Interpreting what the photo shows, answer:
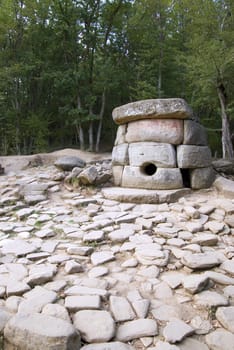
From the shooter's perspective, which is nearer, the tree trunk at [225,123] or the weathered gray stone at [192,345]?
the weathered gray stone at [192,345]

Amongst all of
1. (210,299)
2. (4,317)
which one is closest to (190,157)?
(210,299)

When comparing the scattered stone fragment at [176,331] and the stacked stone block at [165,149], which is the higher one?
the stacked stone block at [165,149]

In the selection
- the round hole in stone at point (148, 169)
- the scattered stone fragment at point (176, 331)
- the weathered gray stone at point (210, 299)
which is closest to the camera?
the scattered stone fragment at point (176, 331)

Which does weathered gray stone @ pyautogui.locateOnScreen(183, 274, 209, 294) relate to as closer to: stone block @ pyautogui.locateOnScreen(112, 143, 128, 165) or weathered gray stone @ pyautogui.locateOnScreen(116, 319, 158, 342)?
weathered gray stone @ pyautogui.locateOnScreen(116, 319, 158, 342)

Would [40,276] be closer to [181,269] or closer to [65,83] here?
[181,269]

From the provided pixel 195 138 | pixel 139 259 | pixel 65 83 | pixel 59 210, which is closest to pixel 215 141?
pixel 65 83

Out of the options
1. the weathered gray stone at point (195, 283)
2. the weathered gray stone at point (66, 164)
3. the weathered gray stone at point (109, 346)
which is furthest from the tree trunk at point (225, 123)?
the weathered gray stone at point (109, 346)

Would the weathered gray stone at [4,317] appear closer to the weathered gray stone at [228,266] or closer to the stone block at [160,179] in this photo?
the weathered gray stone at [228,266]

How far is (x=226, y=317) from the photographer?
5.62ft

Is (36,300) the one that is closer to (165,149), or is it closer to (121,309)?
(121,309)

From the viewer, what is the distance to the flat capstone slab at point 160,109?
521 cm

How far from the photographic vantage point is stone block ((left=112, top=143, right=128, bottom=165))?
18.6 ft

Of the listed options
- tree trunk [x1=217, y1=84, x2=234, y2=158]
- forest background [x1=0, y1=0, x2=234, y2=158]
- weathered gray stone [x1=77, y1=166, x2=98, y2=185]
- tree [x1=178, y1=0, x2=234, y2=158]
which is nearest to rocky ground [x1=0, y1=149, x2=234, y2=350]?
weathered gray stone [x1=77, y1=166, x2=98, y2=185]

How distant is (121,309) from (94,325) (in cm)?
26
